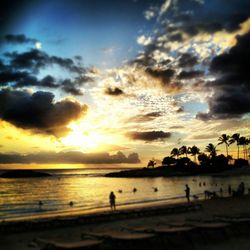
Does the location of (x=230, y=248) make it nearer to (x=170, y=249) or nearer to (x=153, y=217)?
(x=170, y=249)

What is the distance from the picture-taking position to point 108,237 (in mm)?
12891

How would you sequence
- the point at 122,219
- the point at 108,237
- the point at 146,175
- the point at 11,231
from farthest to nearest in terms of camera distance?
1. the point at 146,175
2. the point at 122,219
3. the point at 11,231
4. the point at 108,237

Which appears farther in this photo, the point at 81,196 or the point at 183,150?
the point at 183,150

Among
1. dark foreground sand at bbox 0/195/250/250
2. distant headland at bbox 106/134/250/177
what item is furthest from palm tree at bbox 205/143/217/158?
dark foreground sand at bbox 0/195/250/250

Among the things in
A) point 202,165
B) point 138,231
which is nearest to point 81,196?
point 138,231

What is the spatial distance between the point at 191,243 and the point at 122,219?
8.26 meters

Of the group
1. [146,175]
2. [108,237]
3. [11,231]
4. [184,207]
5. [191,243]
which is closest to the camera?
[108,237]

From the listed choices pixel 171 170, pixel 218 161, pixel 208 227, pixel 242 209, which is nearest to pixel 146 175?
pixel 171 170

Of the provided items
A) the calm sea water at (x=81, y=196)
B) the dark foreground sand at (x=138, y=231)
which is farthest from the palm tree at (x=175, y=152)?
the dark foreground sand at (x=138, y=231)

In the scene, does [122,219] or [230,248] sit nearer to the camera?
[230,248]

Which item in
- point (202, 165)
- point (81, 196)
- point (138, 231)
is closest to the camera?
point (138, 231)

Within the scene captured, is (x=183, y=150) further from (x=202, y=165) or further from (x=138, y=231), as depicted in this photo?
(x=138, y=231)

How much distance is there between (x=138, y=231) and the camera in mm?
14305

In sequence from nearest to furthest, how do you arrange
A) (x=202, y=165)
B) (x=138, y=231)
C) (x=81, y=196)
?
(x=138, y=231)
(x=81, y=196)
(x=202, y=165)
